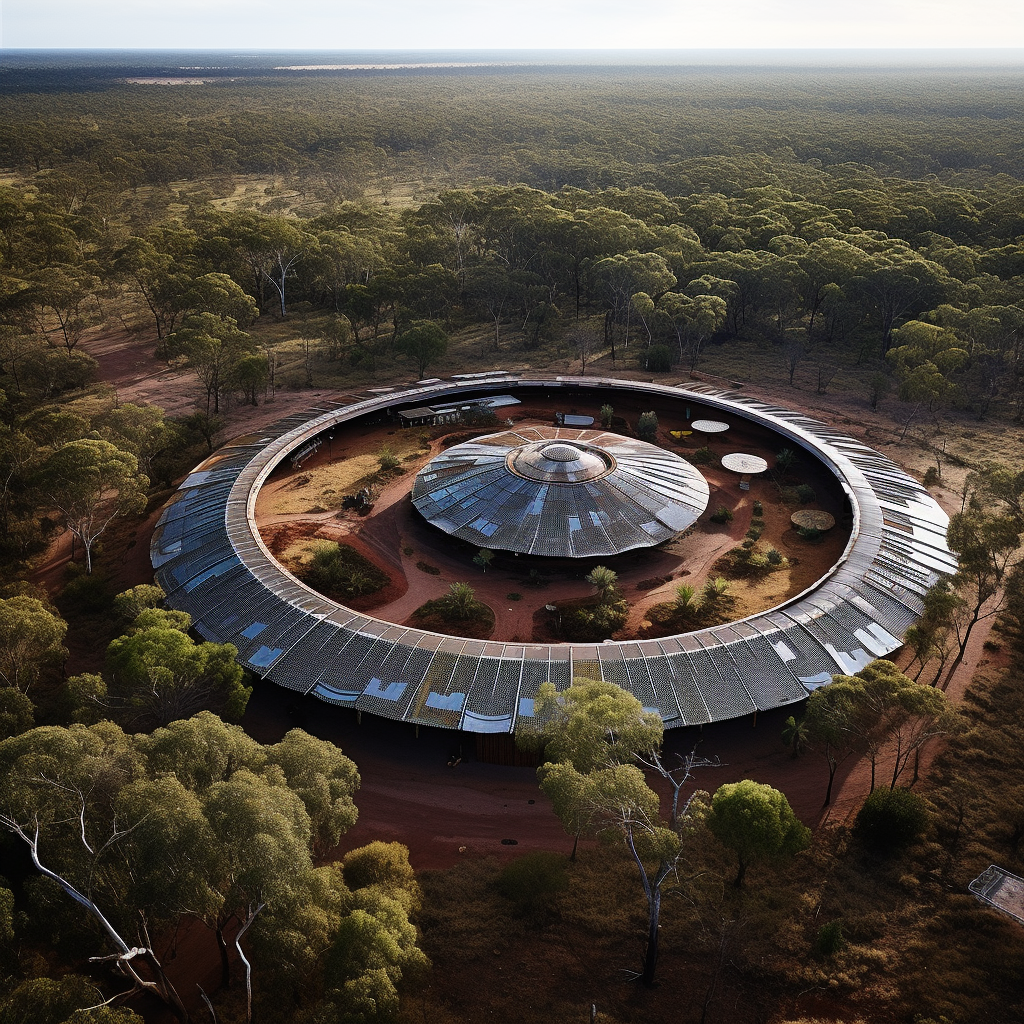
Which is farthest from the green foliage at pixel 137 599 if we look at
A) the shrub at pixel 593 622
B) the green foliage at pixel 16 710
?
the shrub at pixel 593 622

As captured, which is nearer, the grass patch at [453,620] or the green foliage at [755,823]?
the green foliage at [755,823]

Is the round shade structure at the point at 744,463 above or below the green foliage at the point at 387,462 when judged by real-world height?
above

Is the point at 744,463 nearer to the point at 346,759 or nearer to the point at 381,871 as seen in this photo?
the point at 381,871

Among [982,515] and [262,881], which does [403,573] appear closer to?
[262,881]

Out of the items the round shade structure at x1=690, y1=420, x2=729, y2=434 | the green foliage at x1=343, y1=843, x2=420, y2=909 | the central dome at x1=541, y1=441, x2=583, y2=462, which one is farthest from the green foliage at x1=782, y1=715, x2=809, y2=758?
the round shade structure at x1=690, y1=420, x2=729, y2=434

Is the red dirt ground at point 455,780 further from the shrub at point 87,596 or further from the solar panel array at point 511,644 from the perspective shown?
the shrub at point 87,596

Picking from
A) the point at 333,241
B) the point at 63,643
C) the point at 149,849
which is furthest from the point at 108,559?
the point at 333,241

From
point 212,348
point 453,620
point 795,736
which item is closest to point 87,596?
point 453,620
